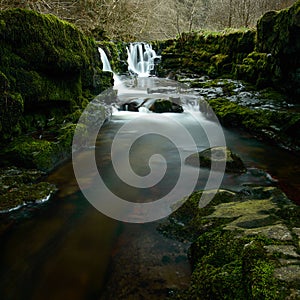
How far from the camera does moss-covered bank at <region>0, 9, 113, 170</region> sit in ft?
16.5

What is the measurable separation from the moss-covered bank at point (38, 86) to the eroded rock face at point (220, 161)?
2712 mm

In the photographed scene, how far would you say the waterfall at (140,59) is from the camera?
18.0 m

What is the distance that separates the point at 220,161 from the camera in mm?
5008

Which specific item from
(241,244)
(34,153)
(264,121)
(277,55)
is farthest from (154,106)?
(241,244)

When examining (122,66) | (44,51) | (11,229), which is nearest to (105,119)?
(44,51)

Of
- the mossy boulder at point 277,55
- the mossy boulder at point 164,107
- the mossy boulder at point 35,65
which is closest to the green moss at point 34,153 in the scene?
the mossy boulder at point 35,65

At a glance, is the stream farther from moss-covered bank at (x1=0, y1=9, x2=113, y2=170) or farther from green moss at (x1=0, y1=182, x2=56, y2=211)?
moss-covered bank at (x1=0, y1=9, x2=113, y2=170)

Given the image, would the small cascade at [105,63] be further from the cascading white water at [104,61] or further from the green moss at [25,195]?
the green moss at [25,195]

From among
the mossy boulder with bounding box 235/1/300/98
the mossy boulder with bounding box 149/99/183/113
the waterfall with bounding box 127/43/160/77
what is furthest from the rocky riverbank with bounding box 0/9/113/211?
the waterfall with bounding box 127/43/160/77

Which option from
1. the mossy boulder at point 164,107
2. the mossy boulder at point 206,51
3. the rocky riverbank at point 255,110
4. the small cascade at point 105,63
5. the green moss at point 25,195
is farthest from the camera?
the small cascade at point 105,63

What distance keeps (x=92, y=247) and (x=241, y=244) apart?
167 cm

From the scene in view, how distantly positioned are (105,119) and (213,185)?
4.88m

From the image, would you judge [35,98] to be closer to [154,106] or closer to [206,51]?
[154,106]

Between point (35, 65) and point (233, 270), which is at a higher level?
point (35, 65)
